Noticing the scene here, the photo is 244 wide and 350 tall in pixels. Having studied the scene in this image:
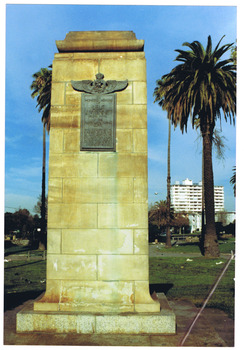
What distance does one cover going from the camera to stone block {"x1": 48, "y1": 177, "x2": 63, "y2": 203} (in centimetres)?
591

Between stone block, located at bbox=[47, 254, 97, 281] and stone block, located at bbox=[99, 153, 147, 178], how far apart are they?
1.68 m

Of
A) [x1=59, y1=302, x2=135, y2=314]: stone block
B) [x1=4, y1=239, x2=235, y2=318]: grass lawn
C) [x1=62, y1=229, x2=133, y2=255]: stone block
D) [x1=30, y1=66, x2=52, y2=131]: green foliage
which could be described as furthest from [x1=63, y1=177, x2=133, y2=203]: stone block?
[x1=30, y1=66, x2=52, y2=131]: green foliage

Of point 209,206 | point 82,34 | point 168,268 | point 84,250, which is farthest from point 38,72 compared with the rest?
point 84,250

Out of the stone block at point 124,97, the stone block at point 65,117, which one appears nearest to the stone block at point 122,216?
the stone block at point 65,117

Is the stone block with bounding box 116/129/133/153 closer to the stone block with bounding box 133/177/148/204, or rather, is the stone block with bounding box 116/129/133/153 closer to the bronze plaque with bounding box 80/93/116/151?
the bronze plaque with bounding box 80/93/116/151

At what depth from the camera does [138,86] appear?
6.12 m

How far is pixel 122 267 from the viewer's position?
5.72m

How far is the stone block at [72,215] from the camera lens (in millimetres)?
5855

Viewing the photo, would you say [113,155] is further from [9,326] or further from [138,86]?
[9,326]

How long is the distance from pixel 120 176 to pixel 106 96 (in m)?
1.66

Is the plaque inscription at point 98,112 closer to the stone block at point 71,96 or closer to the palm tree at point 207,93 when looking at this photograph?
the stone block at point 71,96

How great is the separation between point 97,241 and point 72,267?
0.68 m

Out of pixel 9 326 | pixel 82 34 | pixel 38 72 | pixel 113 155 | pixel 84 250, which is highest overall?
pixel 38 72

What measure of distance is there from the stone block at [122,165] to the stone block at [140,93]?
1097mm
